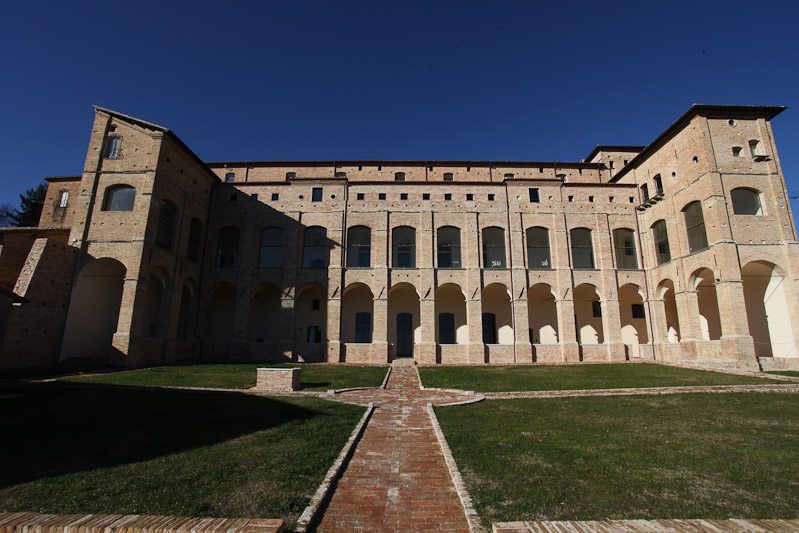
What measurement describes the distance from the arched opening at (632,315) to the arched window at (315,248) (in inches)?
843

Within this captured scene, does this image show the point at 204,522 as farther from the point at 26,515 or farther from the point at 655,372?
the point at 655,372

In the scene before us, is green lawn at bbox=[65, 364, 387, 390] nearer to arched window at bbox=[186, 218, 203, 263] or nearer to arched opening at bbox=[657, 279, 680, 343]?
arched window at bbox=[186, 218, 203, 263]

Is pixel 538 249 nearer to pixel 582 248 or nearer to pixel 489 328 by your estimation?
pixel 582 248

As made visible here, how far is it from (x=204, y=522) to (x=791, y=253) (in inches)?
1139

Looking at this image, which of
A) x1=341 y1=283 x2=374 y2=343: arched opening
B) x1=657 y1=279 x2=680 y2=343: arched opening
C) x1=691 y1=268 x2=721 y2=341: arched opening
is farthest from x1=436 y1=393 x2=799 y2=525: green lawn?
x1=657 y1=279 x2=680 y2=343: arched opening

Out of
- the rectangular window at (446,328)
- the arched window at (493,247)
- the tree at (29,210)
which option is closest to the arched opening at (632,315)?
the arched window at (493,247)

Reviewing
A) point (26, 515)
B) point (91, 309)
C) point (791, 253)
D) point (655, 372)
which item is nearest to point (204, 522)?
point (26, 515)

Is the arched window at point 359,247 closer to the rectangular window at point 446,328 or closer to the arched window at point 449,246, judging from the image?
the arched window at point 449,246

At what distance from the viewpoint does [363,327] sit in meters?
27.9

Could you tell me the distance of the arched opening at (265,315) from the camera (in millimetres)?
27922

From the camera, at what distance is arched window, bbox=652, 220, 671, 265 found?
25766 mm

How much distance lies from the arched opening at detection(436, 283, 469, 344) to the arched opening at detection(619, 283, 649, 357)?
11459 mm

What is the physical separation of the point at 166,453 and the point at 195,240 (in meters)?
23.7

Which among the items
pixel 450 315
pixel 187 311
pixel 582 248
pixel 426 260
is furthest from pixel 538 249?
pixel 187 311
